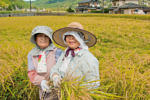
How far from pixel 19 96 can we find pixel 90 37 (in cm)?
146

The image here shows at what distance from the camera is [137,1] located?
161 feet

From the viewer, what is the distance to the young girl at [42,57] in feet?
6.68

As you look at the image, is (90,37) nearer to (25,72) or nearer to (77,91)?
(77,91)

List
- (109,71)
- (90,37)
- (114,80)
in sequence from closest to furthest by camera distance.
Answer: (90,37)
(114,80)
(109,71)

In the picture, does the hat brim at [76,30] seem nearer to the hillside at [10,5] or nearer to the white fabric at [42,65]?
the white fabric at [42,65]

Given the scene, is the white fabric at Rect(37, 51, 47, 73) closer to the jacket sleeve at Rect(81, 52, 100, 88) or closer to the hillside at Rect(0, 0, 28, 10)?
the jacket sleeve at Rect(81, 52, 100, 88)

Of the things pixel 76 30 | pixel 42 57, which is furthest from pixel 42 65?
pixel 76 30

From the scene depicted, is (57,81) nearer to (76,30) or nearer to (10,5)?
(76,30)

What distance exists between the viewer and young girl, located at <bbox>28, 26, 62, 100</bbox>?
2.04 meters

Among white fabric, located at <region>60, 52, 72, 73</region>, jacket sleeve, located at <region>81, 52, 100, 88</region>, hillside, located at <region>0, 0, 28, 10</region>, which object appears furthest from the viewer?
hillside, located at <region>0, 0, 28, 10</region>

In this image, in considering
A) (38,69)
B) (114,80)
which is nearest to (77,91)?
(38,69)

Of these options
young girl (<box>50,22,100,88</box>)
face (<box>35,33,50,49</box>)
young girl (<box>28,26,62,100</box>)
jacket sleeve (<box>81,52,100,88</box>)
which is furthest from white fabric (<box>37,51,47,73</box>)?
jacket sleeve (<box>81,52,100,88</box>)

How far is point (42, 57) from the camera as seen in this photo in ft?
6.71

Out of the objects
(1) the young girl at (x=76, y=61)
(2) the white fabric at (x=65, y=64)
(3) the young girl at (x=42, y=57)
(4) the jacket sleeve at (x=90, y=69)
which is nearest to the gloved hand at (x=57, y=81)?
(1) the young girl at (x=76, y=61)
